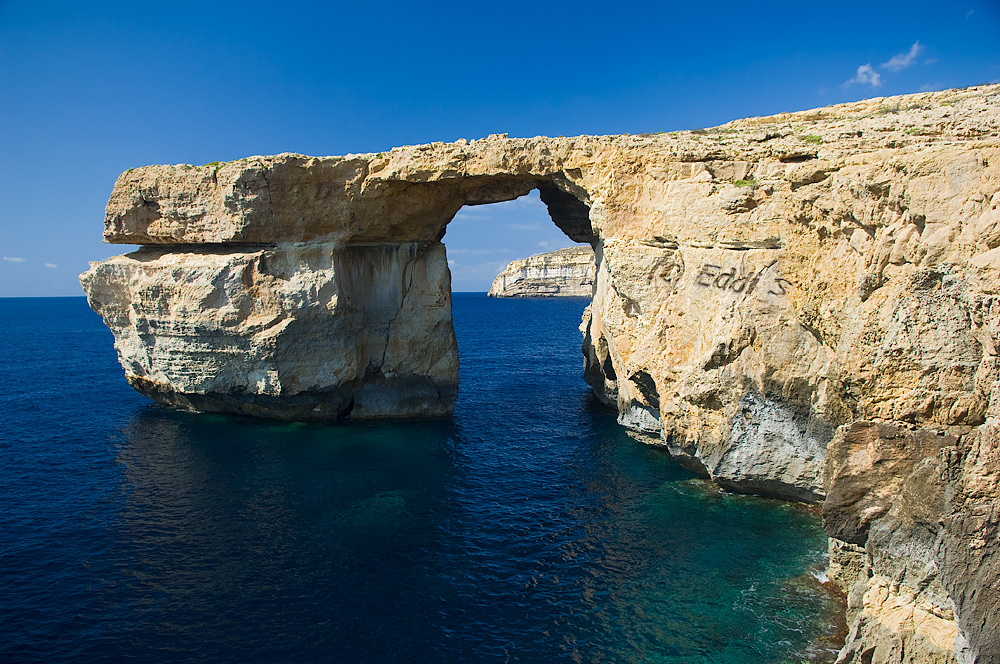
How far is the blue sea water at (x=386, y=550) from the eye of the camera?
1379 cm

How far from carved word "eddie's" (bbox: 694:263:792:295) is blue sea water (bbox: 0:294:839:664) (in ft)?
25.2

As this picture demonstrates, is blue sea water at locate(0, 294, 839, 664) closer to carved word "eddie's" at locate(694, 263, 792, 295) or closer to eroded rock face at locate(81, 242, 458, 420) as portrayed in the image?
eroded rock face at locate(81, 242, 458, 420)

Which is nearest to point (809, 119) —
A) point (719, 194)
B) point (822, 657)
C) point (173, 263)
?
point (719, 194)

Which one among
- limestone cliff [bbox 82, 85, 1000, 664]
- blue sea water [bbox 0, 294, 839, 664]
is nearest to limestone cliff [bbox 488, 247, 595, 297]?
limestone cliff [bbox 82, 85, 1000, 664]

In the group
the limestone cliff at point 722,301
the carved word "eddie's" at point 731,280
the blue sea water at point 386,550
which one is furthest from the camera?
the carved word "eddie's" at point 731,280

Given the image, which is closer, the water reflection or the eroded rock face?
the water reflection

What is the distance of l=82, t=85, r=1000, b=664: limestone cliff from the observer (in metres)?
11.6

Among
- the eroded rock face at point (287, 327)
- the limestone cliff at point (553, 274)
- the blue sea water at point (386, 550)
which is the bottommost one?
the blue sea water at point (386, 550)

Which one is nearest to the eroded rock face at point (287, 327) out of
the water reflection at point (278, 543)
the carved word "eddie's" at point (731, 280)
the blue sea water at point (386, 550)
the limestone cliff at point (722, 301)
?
the limestone cliff at point (722, 301)

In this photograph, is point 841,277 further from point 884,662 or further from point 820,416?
point 884,662

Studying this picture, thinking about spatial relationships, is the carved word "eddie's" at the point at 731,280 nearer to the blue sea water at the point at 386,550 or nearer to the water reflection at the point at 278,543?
the blue sea water at the point at 386,550

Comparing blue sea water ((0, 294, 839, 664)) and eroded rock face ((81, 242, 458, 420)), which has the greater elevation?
eroded rock face ((81, 242, 458, 420))

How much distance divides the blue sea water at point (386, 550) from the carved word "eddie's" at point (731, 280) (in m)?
7.67

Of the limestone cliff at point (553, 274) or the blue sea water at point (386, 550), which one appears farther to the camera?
the limestone cliff at point (553, 274)
